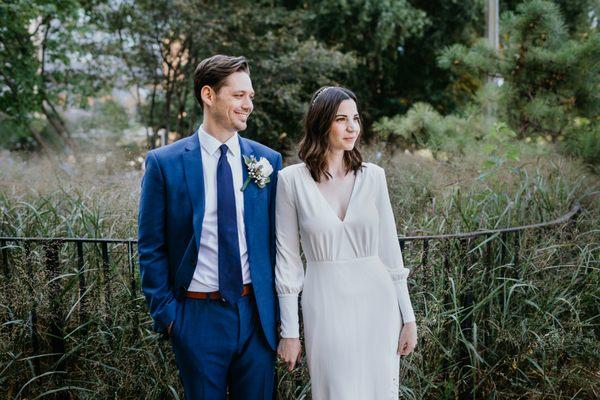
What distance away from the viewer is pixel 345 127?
2.60 meters

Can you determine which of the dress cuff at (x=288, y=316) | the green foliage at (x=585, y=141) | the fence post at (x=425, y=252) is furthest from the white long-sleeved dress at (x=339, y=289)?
the green foliage at (x=585, y=141)

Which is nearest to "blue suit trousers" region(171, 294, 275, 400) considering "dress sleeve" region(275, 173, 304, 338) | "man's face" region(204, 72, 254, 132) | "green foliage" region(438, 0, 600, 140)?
"dress sleeve" region(275, 173, 304, 338)

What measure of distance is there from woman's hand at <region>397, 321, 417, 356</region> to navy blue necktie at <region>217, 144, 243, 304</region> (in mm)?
796

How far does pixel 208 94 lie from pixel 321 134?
20.5 inches

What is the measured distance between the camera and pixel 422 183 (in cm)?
636

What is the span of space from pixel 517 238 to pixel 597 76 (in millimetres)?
3432

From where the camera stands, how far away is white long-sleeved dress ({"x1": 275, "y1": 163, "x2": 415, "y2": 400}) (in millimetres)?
2551

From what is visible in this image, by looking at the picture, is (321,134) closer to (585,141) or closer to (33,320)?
(33,320)

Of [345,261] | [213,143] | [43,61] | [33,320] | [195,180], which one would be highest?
[43,61]

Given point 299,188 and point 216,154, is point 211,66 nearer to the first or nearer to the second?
point 216,154

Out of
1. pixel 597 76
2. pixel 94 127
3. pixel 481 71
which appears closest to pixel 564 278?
pixel 597 76

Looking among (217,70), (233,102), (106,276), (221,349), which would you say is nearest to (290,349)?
(221,349)

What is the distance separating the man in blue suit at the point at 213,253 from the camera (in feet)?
8.06

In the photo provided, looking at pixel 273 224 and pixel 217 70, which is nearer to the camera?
pixel 217 70
